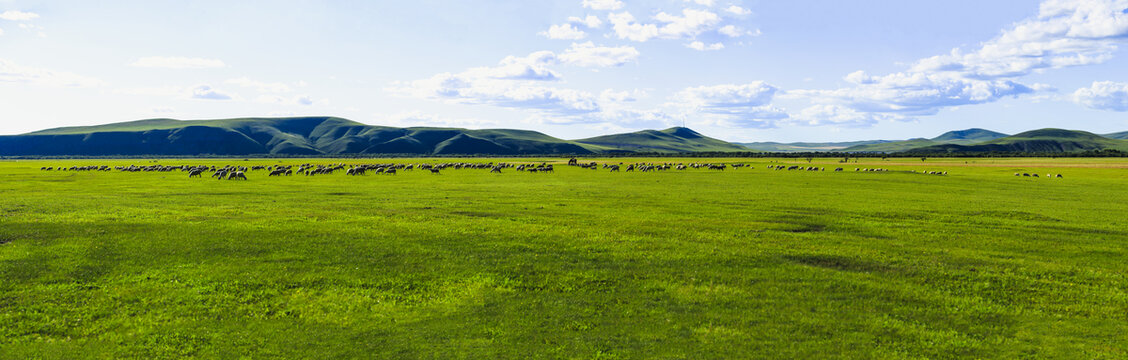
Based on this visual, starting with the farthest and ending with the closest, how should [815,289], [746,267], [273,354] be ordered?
[746,267] < [815,289] < [273,354]

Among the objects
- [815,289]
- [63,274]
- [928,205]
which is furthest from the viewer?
[928,205]

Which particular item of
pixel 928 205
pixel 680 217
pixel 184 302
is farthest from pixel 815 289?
pixel 928 205

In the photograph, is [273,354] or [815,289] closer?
[273,354]

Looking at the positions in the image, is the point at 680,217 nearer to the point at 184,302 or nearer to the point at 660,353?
the point at 660,353

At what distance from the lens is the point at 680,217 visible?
1128 inches

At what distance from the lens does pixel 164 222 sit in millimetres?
25703

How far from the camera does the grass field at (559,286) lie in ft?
37.9

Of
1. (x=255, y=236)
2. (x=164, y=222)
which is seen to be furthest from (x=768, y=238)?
(x=164, y=222)

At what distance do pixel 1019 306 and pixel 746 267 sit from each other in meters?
6.43

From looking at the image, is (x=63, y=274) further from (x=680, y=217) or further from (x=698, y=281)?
(x=680, y=217)

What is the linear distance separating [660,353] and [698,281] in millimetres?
5236

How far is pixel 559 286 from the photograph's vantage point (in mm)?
15461

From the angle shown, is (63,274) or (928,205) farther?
(928,205)

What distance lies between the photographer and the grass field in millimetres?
11562
